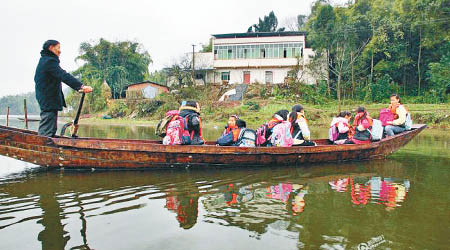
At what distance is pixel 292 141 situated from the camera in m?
7.33

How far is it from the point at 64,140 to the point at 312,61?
92.3 ft

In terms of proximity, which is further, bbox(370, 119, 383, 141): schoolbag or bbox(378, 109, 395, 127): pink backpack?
bbox(378, 109, 395, 127): pink backpack

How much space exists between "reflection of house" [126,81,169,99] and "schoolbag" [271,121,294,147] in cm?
2920

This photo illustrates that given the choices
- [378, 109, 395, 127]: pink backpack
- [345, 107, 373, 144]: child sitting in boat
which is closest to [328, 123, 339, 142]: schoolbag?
[345, 107, 373, 144]: child sitting in boat

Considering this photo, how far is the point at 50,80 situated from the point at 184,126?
2591mm

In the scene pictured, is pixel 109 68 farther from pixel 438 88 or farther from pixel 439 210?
pixel 439 210

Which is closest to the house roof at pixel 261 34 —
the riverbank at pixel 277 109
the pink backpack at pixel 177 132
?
the riverbank at pixel 277 109

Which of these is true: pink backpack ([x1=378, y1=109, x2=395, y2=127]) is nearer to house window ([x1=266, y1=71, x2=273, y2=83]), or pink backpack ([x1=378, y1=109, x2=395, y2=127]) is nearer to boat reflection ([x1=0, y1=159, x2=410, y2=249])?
boat reflection ([x1=0, y1=159, x2=410, y2=249])

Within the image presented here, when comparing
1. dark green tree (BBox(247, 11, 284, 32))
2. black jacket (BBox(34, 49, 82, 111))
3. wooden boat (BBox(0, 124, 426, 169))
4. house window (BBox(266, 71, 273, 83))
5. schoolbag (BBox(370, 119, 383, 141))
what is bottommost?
wooden boat (BBox(0, 124, 426, 169))

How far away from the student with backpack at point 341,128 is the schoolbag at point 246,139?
2.56 meters

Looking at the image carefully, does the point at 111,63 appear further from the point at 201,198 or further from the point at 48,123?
the point at 201,198

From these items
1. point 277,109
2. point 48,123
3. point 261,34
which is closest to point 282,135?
point 48,123

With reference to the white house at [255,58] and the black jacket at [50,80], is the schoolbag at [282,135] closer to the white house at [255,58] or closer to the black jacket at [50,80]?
the black jacket at [50,80]

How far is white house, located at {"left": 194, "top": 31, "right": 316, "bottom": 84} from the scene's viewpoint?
105 feet
